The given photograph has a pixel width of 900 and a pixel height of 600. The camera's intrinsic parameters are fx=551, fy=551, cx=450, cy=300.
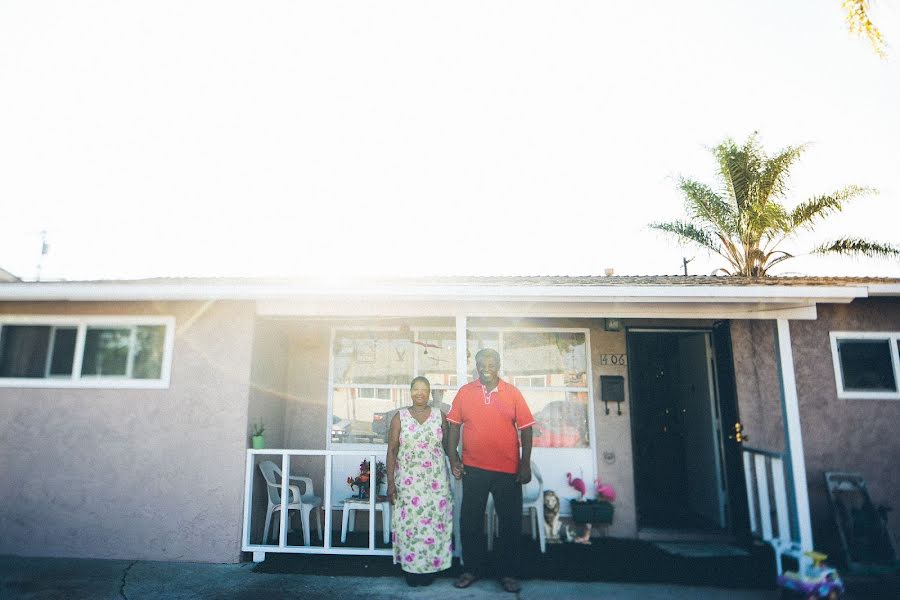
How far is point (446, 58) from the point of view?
7605 millimetres

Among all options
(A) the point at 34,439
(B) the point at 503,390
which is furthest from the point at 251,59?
(B) the point at 503,390

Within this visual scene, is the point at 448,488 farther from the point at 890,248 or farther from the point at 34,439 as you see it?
the point at 890,248

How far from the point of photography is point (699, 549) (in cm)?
577

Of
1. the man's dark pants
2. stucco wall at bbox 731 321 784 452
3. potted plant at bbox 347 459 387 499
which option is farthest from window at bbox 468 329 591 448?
the man's dark pants

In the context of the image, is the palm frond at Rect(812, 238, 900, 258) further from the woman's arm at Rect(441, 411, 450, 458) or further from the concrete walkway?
the woman's arm at Rect(441, 411, 450, 458)

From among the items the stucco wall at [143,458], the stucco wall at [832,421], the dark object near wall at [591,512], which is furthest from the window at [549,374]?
the stucco wall at [143,458]

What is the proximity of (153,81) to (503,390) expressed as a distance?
6706 mm

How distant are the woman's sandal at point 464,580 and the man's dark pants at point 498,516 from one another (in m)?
0.05

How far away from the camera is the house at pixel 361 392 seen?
5.27m

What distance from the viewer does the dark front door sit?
6.62m

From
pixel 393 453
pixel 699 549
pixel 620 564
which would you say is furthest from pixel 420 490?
pixel 699 549

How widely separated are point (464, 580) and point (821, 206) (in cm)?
1124

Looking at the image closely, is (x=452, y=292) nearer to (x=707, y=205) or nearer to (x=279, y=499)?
(x=279, y=499)

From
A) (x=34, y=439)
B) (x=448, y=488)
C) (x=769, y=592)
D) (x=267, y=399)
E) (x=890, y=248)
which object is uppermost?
(x=890, y=248)
